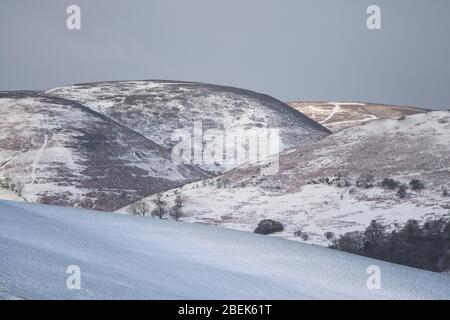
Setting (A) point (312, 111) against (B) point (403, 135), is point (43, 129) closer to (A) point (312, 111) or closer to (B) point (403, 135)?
(B) point (403, 135)

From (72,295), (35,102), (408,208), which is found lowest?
(408,208)

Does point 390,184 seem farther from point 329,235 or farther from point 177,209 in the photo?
point 177,209

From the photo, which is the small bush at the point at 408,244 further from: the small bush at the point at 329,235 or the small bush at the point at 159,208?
the small bush at the point at 159,208

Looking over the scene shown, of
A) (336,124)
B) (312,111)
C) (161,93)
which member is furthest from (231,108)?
(312,111)

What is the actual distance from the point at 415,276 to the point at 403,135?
101 ft

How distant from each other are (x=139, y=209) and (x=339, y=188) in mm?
14243

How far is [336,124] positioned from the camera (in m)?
136

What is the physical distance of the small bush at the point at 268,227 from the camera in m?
32.8

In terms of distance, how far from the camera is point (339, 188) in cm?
3872

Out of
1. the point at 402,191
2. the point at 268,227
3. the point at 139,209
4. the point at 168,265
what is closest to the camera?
the point at 168,265

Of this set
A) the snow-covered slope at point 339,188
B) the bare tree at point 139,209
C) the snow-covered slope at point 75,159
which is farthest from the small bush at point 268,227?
the snow-covered slope at point 75,159

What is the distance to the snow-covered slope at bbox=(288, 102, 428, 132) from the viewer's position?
5530 inches

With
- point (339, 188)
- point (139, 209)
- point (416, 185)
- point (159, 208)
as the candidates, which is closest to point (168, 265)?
point (159, 208)

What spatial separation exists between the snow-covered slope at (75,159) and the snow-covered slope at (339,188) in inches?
484
